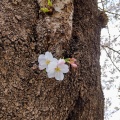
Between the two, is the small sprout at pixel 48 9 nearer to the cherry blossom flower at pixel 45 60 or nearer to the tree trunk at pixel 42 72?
the tree trunk at pixel 42 72

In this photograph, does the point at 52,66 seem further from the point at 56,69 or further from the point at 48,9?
the point at 48,9

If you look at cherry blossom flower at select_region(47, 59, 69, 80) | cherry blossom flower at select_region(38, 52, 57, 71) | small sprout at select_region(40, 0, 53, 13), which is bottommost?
cherry blossom flower at select_region(47, 59, 69, 80)

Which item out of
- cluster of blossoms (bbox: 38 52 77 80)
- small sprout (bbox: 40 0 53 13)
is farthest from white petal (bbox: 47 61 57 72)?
small sprout (bbox: 40 0 53 13)

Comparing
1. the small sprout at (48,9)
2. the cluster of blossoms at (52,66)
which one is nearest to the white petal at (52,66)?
the cluster of blossoms at (52,66)

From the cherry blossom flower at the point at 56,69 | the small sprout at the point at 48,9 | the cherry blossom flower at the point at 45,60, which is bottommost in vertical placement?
the cherry blossom flower at the point at 56,69

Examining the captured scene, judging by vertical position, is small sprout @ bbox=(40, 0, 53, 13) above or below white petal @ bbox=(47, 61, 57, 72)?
above

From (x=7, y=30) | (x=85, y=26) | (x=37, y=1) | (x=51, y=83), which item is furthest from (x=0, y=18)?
(x=85, y=26)

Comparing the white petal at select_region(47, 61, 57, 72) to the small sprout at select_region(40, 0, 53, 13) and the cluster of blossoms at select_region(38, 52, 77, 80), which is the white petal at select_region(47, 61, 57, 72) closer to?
the cluster of blossoms at select_region(38, 52, 77, 80)

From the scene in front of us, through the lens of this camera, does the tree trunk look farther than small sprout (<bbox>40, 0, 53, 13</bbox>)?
No

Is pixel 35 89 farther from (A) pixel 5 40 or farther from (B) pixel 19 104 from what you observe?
(A) pixel 5 40

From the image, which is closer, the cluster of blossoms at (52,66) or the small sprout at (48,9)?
the cluster of blossoms at (52,66)
